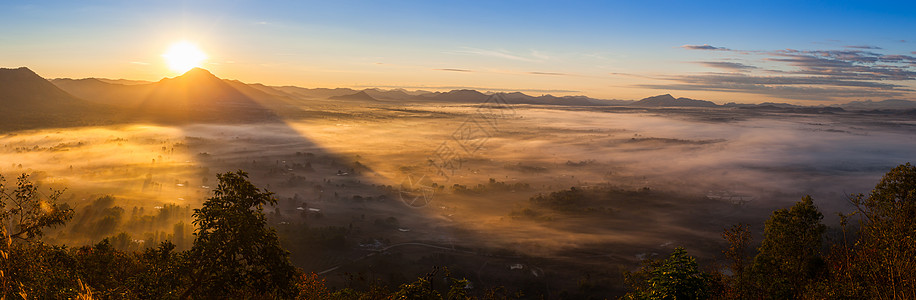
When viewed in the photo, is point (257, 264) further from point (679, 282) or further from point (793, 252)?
point (793, 252)

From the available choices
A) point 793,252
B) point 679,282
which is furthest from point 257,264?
point 793,252

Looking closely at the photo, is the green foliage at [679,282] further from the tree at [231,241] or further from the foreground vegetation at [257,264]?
the tree at [231,241]

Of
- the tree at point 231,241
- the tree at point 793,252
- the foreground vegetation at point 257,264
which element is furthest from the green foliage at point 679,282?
the tree at point 793,252

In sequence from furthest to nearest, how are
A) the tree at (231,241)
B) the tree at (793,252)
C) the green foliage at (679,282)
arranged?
the tree at (793,252) < the green foliage at (679,282) < the tree at (231,241)

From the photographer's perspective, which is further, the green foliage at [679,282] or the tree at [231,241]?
the green foliage at [679,282]

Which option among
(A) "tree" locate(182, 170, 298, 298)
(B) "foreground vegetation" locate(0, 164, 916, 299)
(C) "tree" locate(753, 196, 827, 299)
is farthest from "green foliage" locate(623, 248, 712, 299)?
(C) "tree" locate(753, 196, 827, 299)

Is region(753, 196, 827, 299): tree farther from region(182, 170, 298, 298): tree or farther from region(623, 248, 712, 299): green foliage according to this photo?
region(182, 170, 298, 298): tree

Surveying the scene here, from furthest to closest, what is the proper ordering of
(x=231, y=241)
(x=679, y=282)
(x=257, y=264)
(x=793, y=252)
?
(x=793, y=252)
(x=679, y=282)
(x=257, y=264)
(x=231, y=241)
